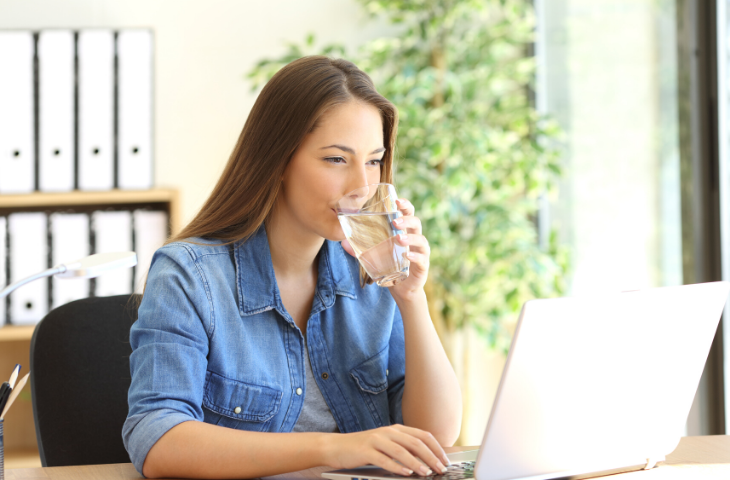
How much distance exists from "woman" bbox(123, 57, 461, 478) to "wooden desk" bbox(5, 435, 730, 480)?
6 centimetres

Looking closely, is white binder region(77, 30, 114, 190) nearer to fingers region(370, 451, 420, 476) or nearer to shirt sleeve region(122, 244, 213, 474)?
shirt sleeve region(122, 244, 213, 474)

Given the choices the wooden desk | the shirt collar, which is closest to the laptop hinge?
the wooden desk

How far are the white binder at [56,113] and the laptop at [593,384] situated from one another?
1.67m

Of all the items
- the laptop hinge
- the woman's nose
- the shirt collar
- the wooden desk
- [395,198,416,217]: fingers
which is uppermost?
the woman's nose

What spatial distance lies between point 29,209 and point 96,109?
385 millimetres

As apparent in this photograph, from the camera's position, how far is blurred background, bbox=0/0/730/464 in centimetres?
209

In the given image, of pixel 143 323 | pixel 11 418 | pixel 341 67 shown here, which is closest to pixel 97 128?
pixel 11 418

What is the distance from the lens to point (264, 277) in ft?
3.71

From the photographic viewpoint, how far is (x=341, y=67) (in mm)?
1202

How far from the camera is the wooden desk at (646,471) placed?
0.84 metres

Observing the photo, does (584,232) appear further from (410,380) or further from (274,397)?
(274,397)

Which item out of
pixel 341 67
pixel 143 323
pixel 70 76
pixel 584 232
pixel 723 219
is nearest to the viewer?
pixel 143 323

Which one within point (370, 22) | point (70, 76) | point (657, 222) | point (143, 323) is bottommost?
point (143, 323)

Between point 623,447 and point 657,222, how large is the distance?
1563 mm
